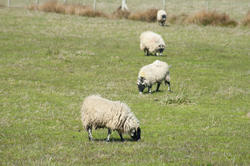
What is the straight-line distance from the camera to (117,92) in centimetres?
1767

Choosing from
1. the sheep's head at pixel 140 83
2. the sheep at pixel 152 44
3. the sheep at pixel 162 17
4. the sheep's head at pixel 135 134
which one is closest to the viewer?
the sheep's head at pixel 135 134

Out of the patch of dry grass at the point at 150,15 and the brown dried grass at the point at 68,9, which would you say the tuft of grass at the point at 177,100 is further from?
the brown dried grass at the point at 68,9

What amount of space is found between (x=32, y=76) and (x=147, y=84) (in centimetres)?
573

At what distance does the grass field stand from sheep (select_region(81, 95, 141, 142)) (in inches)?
16.7

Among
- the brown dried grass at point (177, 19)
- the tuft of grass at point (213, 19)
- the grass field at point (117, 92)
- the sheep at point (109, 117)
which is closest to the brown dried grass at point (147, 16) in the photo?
the brown dried grass at point (177, 19)

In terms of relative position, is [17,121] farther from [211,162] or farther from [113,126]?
[211,162]

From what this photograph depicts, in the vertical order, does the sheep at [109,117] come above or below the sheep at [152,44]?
below

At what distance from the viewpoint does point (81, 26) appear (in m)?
35.9

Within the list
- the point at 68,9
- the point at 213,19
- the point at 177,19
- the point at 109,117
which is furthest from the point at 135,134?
the point at 68,9

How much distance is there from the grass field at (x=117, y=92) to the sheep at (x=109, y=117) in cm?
42

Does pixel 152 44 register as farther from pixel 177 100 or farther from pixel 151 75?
pixel 177 100

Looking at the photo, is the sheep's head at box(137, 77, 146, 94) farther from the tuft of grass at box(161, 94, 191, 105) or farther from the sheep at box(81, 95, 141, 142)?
Result: the sheep at box(81, 95, 141, 142)

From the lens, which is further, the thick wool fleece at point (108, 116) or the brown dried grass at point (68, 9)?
the brown dried grass at point (68, 9)

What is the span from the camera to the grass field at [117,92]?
959 cm
